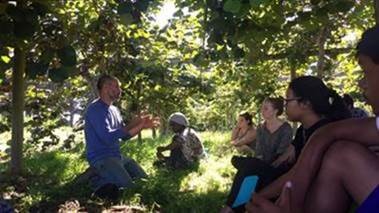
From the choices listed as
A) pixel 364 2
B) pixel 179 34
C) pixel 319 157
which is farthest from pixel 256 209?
pixel 179 34

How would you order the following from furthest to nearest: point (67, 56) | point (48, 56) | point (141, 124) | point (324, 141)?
point (141, 124) < point (48, 56) < point (67, 56) < point (324, 141)

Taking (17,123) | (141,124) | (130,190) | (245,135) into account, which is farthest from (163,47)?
(130,190)

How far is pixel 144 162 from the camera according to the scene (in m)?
8.25

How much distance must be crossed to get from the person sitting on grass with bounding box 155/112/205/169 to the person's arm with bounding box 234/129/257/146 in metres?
Answer: 0.54

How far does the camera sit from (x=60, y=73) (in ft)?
15.3

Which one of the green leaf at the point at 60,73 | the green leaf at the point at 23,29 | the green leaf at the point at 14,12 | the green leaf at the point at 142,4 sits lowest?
the green leaf at the point at 60,73

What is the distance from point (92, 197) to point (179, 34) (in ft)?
10.6

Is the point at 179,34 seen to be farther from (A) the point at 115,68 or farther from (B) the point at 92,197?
(B) the point at 92,197

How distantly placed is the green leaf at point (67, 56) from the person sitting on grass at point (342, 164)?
93.6 inches

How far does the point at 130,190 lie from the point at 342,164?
121 inches

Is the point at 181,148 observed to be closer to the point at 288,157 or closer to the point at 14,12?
the point at 288,157

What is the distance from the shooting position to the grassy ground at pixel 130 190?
5008 mm

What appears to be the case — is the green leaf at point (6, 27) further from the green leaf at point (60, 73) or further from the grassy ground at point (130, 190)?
the grassy ground at point (130, 190)

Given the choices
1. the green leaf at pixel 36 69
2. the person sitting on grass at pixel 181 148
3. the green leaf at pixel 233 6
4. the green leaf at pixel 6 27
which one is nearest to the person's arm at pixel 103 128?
the green leaf at pixel 36 69
